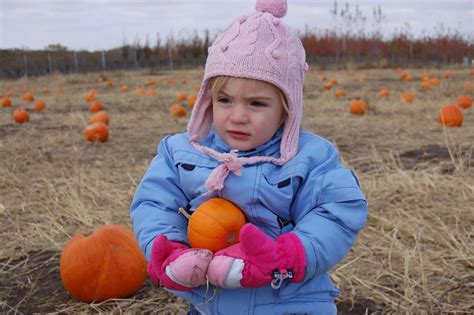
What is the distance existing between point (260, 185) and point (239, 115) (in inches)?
9.2

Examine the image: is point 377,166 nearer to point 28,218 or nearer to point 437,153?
point 437,153

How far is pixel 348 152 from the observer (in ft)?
20.7

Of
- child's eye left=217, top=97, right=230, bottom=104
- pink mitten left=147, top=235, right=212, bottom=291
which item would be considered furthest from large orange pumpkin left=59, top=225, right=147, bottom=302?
child's eye left=217, top=97, right=230, bottom=104

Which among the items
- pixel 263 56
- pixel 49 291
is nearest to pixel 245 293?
pixel 263 56

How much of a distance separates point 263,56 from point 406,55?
28616 millimetres

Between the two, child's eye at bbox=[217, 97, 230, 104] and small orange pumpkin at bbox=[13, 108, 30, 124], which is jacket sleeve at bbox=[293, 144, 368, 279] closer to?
child's eye at bbox=[217, 97, 230, 104]

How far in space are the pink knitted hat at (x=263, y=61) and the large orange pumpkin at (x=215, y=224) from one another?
0.07 metres

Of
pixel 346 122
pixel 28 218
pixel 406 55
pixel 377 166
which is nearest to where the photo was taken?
pixel 28 218

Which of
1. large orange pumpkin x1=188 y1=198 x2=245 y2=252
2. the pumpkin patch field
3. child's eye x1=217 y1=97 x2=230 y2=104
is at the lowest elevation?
the pumpkin patch field

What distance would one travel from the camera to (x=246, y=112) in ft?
6.44

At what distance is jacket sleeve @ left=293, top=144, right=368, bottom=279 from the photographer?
72.9 inches

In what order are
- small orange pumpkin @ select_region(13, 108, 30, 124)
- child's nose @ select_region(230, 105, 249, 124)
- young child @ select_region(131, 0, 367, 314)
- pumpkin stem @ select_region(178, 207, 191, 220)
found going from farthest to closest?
small orange pumpkin @ select_region(13, 108, 30, 124), pumpkin stem @ select_region(178, 207, 191, 220), child's nose @ select_region(230, 105, 249, 124), young child @ select_region(131, 0, 367, 314)

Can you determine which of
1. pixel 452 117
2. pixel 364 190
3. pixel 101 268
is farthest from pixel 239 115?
pixel 452 117

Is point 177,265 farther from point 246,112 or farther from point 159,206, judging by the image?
point 246,112
